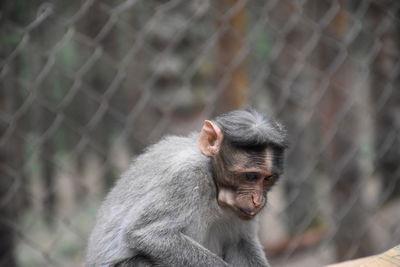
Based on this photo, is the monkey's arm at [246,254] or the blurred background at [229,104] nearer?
the monkey's arm at [246,254]

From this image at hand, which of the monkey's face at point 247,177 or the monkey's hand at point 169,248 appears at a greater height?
the monkey's face at point 247,177

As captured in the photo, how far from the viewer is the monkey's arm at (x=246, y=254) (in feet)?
13.2

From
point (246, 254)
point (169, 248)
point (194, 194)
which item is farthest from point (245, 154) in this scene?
point (246, 254)

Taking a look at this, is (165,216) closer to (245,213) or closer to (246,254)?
(245,213)

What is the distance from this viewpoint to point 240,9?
545cm

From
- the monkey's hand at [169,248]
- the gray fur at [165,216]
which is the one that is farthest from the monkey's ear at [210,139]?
the monkey's hand at [169,248]

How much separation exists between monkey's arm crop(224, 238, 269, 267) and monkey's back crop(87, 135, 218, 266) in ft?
1.48

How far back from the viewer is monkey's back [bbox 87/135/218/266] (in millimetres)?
3486

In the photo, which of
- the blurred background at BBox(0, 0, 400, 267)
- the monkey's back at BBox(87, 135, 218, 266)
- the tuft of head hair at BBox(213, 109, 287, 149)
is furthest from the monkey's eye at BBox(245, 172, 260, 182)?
the blurred background at BBox(0, 0, 400, 267)

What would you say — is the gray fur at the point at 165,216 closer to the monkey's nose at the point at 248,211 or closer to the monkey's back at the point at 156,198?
the monkey's back at the point at 156,198

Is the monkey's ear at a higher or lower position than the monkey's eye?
higher

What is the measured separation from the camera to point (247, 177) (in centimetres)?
344

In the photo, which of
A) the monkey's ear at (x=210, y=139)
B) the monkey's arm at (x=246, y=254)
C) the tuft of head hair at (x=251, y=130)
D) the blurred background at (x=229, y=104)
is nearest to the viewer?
the tuft of head hair at (x=251, y=130)

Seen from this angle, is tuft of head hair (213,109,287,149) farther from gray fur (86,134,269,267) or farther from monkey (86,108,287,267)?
gray fur (86,134,269,267)
